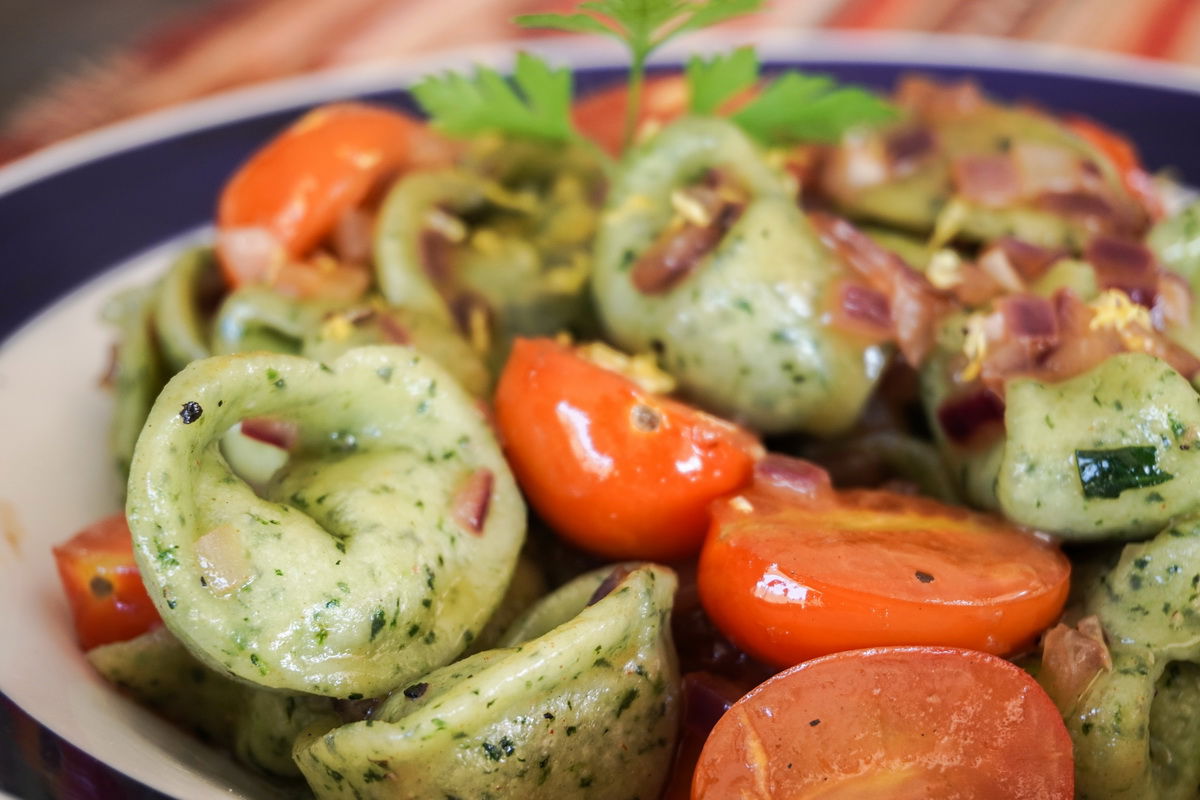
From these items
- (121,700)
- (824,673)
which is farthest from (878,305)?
(121,700)

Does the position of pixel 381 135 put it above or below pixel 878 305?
above

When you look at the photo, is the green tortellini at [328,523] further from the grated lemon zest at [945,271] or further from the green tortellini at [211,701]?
the grated lemon zest at [945,271]

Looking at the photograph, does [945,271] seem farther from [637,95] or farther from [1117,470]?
[637,95]

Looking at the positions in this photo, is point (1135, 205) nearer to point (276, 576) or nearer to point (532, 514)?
point (532, 514)

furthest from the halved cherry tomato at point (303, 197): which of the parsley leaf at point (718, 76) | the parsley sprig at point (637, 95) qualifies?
the parsley leaf at point (718, 76)

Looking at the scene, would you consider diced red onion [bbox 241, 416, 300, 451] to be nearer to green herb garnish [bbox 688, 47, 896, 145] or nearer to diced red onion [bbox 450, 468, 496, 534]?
diced red onion [bbox 450, 468, 496, 534]

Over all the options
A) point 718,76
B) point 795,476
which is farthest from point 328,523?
point 718,76
